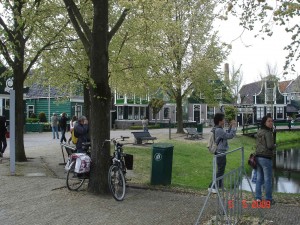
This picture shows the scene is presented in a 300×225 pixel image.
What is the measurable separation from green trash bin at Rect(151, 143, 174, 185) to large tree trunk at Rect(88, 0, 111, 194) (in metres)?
1.54

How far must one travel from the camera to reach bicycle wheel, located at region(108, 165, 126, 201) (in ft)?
26.9

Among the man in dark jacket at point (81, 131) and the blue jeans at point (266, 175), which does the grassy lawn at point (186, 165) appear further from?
the blue jeans at point (266, 175)

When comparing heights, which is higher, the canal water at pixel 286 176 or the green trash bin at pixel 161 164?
the green trash bin at pixel 161 164

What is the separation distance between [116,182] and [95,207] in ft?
3.35

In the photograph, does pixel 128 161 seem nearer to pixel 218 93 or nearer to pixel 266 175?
pixel 266 175

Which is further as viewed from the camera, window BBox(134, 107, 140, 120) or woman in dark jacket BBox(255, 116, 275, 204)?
window BBox(134, 107, 140, 120)

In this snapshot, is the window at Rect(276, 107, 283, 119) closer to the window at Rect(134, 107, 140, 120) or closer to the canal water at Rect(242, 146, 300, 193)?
the window at Rect(134, 107, 140, 120)

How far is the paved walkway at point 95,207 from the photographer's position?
6719mm

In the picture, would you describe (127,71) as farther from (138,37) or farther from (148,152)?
(148,152)

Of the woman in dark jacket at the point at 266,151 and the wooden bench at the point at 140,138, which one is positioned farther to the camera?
the wooden bench at the point at 140,138

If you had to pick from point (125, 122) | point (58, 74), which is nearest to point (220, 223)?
point (58, 74)

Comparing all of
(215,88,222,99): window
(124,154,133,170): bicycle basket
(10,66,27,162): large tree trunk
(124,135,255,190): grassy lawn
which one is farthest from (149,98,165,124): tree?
(124,154,133,170): bicycle basket

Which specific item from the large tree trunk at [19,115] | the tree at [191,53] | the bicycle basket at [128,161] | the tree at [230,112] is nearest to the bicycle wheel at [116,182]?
the bicycle basket at [128,161]

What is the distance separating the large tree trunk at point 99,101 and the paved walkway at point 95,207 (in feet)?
1.46
